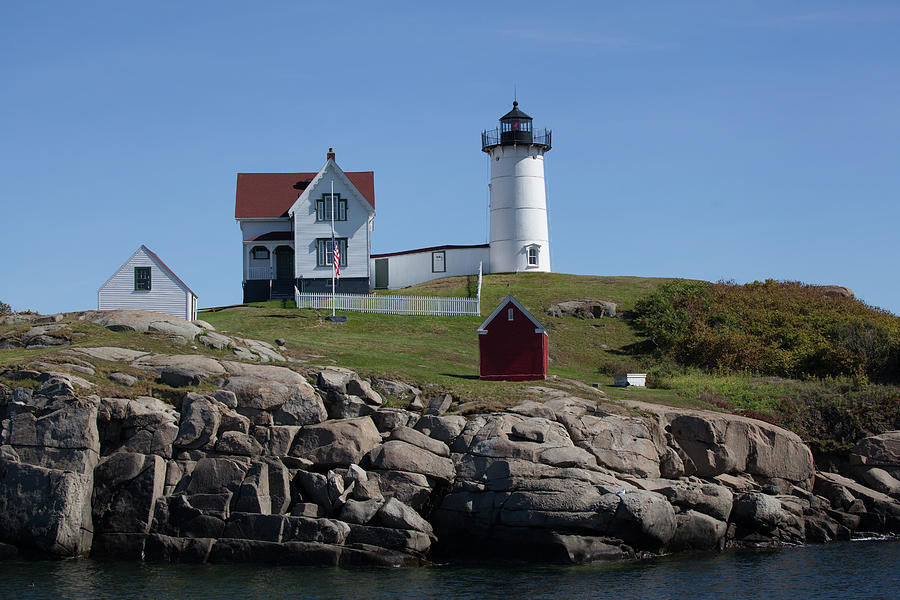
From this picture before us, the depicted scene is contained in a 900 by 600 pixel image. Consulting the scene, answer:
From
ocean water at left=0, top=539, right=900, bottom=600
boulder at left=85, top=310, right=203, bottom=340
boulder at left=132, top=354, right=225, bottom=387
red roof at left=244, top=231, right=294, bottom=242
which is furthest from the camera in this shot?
red roof at left=244, top=231, right=294, bottom=242

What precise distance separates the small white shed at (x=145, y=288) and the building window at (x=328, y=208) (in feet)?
47.6

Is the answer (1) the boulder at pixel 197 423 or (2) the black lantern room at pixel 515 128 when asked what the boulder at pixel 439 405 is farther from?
(2) the black lantern room at pixel 515 128

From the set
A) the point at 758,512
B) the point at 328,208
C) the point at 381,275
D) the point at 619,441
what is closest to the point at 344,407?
the point at 619,441

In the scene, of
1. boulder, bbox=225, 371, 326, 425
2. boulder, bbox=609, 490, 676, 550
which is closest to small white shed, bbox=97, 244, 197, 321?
boulder, bbox=225, 371, 326, 425

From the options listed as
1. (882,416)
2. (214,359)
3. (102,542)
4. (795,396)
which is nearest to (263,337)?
(214,359)

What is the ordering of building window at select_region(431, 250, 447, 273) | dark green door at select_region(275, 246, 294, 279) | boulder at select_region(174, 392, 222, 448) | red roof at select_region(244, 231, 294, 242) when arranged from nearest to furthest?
boulder at select_region(174, 392, 222, 448) → red roof at select_region(244, 231, 294, 242) → dark green door at select_region(275, 246, 294, 279) → building window at select_region(431, 250, 447, 273)

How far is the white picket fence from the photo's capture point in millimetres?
50250

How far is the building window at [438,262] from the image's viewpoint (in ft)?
209

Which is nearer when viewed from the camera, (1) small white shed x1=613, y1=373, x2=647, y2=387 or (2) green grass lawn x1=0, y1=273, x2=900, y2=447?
(2) green grass lawn x1=0, y1=273, x2=900, y2=447

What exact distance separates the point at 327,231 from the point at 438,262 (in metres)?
11.4

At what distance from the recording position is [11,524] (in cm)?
2520

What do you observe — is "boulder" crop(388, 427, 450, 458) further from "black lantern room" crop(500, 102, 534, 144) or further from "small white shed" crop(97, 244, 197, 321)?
"black lantern room" crop(500, 102, 534, 144)

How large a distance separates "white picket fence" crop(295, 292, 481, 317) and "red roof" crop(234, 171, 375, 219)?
6900 mm

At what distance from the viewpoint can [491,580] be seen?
938 inches
